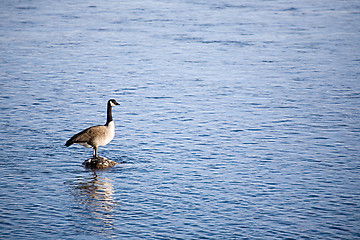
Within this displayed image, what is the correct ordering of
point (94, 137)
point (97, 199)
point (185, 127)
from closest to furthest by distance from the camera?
1. point (97, 199)
2. point (94, 137)
3. point (185, 127)

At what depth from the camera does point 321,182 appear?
17641mm

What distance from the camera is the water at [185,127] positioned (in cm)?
1527

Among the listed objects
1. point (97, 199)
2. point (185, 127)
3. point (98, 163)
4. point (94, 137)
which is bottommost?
point (97, 199)

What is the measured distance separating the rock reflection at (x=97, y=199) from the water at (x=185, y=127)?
6cm

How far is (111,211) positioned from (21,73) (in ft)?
56.5

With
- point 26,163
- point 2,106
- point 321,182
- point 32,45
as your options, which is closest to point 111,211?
point 26,163

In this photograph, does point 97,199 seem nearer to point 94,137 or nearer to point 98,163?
point 98,163

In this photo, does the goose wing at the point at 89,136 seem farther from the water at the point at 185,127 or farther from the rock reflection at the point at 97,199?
the rock reflection at the point at 97,199

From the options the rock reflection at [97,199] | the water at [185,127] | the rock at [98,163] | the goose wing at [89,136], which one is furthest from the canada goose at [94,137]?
the rock reflection at [97,199]

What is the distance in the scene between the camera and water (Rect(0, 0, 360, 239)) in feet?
50.1

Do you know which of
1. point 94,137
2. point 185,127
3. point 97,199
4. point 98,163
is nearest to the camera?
point 97,199

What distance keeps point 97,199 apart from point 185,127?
745 cm

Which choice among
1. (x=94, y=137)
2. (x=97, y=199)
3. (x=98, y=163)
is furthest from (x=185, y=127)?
(x=97, y=199)

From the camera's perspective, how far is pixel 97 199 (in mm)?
16391
